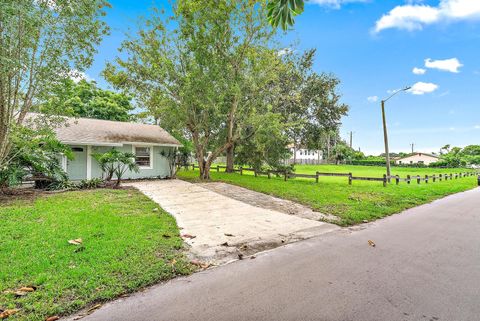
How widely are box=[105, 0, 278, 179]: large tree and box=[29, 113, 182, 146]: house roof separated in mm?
2512

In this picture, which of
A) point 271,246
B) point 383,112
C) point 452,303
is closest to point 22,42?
point 271,246

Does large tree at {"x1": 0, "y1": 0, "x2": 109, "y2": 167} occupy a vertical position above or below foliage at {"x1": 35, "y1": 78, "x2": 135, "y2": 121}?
below

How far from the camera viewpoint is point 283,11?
2.68m

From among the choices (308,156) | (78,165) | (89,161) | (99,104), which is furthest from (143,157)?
(308,156)

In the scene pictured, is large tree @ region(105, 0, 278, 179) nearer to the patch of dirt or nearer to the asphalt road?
the patch of dirt

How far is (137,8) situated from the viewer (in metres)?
12.3

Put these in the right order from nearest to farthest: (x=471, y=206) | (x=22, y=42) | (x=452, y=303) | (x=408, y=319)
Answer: (x=408, y=319), (x=452, y=303), (x=22, y=42), (x=471, y=206)

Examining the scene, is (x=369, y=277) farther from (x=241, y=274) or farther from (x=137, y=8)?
(x=137, y=8)

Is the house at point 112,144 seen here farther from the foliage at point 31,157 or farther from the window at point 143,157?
the foliage at point 31,157

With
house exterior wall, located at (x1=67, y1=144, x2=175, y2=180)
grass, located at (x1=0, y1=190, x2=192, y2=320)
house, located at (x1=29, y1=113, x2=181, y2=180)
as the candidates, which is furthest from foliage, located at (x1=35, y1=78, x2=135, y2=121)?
grass, located at (x1=0, y1=190, x2=192, y2=320)

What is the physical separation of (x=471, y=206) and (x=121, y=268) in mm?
11508

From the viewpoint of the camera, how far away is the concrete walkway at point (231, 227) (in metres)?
4.34

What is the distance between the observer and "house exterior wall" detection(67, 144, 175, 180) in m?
12.7

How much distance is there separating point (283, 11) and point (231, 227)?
175 inches
